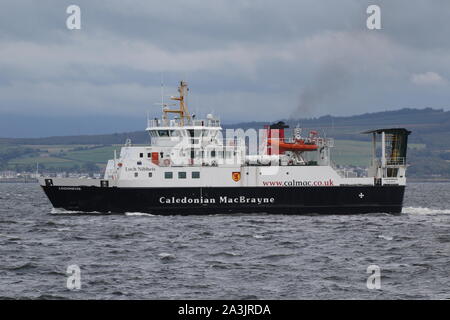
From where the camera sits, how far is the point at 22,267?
90.0ft

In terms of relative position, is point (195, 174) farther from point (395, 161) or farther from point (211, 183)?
point (395, 161)

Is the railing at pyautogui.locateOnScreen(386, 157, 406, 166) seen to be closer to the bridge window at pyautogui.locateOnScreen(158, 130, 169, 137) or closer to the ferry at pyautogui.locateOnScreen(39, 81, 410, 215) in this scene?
the ferry at pyautogui.locateOnScreen(39, 81, 410, 215)

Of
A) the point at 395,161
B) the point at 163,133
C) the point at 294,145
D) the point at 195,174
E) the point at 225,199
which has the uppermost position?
the point at 163,133

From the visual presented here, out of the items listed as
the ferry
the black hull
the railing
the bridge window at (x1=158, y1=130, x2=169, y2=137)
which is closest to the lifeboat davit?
the ferry

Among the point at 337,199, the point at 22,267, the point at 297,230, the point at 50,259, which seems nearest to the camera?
the point at 22,267

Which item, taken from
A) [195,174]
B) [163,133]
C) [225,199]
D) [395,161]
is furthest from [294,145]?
[163,133]

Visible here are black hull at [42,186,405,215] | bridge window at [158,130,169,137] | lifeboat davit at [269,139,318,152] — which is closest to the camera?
black hull at [42,186,405,215]

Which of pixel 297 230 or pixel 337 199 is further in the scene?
pixel 337 199

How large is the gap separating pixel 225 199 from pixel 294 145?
21.0 ft

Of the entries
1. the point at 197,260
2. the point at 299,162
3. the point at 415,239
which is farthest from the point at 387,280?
the point at 299,162

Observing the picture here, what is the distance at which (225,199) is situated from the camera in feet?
155

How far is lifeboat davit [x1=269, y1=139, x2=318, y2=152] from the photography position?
5012 centimetres
